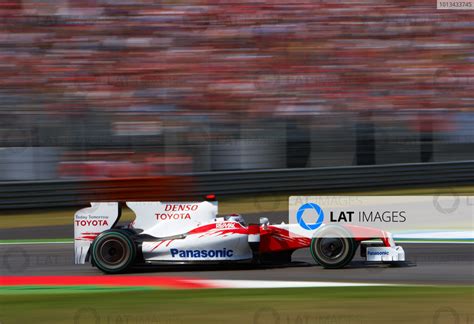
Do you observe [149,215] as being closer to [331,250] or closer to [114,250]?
[114,250]

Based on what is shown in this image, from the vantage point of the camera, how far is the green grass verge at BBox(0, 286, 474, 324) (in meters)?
3.54

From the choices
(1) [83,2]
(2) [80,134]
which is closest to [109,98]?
(2) [80,134]

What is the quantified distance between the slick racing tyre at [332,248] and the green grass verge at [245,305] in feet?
2.23

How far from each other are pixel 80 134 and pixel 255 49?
1619 mm

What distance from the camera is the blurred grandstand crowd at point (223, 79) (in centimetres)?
523

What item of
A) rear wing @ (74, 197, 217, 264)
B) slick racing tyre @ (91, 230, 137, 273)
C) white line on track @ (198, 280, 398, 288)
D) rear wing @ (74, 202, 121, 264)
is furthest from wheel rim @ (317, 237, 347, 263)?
rear wing @ (74, 202, 121, 264)

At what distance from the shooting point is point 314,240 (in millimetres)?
4980

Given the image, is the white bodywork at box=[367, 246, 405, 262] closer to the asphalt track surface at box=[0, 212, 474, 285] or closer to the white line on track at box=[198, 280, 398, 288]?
the asphalt track surface at box=[0, 212, 474, 285]

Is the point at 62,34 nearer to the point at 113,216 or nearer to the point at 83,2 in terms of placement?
the point at 83,2

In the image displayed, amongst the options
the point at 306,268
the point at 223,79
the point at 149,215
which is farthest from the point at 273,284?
the point at 223,79

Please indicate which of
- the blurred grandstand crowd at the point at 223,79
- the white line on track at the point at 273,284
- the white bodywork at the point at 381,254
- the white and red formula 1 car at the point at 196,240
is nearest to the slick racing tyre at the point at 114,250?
the white and red formula 1 car at the point at 196,240

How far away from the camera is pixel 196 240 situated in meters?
5.04

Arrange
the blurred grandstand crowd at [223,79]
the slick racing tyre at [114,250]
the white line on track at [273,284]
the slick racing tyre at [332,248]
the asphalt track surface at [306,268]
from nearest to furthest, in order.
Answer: the white line on track at [273,284]
the asphalt track surface at [306,268]
the slick racing tyre at [332,248]
the slick racing tyre at [114,250]
the blurred grandstand crowd at [223,79]

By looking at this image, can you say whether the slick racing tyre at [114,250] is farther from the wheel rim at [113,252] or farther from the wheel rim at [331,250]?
the wheel rim at [331,250]
